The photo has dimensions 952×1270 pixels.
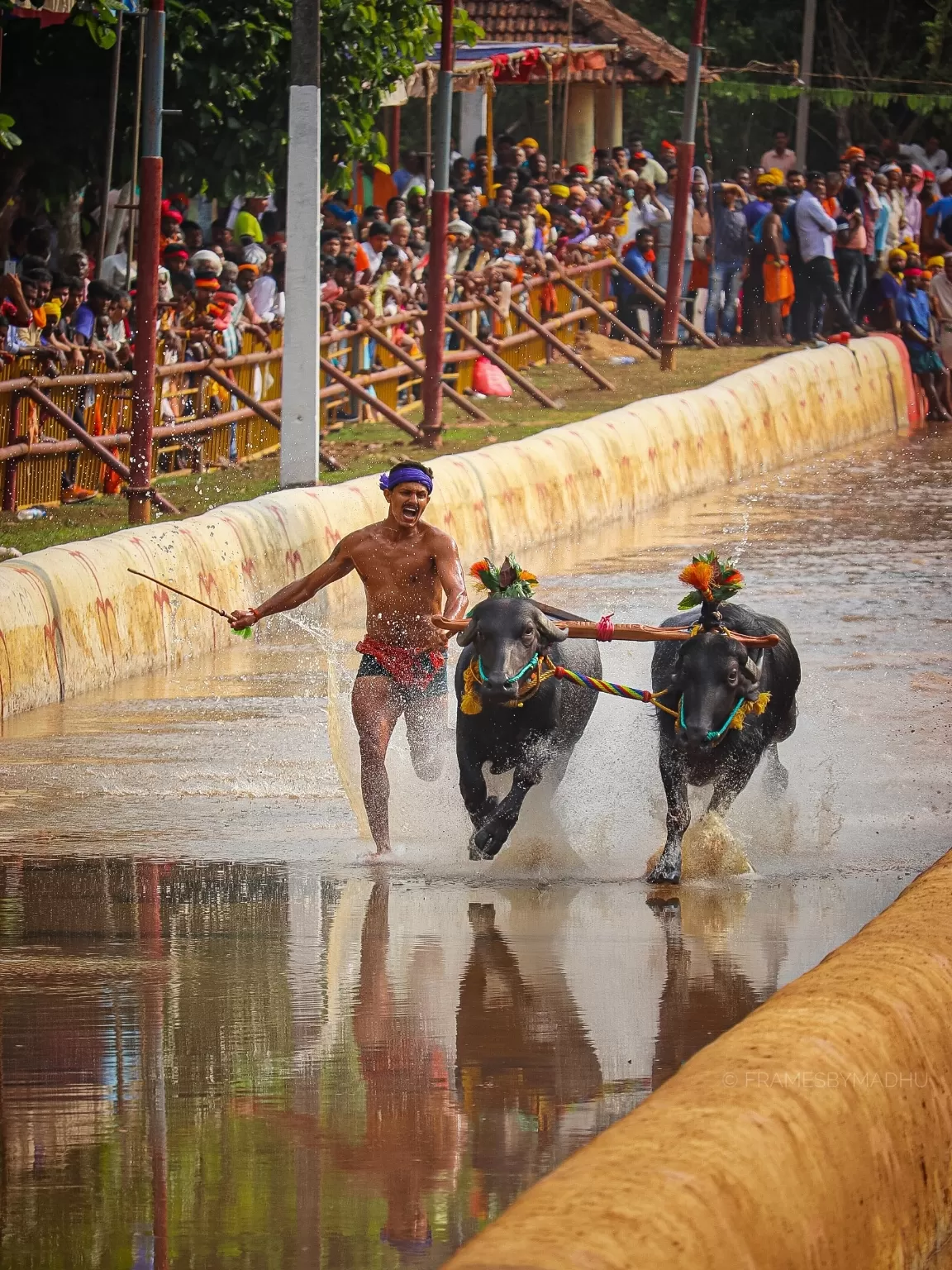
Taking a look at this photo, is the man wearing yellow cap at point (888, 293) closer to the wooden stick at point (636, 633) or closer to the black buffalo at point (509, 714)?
the black buffalo at point (509, 714)

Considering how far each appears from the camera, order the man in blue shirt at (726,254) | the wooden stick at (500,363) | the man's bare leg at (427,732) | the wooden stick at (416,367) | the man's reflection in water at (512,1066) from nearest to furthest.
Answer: the man's reflection in water at (512,1066), the man's bare leg at (427,732), the wooden stick at (416,367), the wooden stick at (500,363), the man in blue shirt at (726,254)

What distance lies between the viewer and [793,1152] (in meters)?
4.93

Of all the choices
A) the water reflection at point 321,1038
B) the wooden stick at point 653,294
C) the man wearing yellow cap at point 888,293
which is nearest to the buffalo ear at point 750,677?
the water reflection at point 321,1038

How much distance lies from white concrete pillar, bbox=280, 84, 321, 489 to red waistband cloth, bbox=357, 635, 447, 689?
7.18 meters

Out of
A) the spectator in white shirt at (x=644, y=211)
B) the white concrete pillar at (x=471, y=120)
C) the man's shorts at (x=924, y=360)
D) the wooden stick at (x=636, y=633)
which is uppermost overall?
the white concrete pillar at (x=471, y=120)

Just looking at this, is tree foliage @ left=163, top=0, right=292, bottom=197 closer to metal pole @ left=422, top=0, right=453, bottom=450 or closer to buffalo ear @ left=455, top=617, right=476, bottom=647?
metal pole @ left=422, top=0, right=453, bottom=450

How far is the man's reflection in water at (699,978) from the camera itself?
708cm

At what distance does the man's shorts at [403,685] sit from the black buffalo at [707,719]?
3.03 feet

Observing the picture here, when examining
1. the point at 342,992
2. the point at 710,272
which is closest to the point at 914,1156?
the point at 342,992

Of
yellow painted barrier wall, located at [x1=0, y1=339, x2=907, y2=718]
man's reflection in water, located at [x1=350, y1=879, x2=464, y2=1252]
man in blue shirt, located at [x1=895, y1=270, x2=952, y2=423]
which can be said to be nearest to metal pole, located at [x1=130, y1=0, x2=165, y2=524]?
yellow painted barrier wall, located at [x1=0, y1=339, x2=907, y2=718]

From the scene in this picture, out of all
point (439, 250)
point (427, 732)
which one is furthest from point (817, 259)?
point (427, 732)

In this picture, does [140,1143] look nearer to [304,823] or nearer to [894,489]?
[304,823]

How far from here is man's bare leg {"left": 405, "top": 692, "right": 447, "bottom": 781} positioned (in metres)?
10.1

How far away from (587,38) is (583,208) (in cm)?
884
